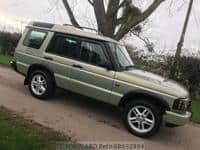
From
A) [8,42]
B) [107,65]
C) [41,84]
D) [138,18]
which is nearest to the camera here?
[107,65]

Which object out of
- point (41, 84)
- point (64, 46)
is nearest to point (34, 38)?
point (64, 46)

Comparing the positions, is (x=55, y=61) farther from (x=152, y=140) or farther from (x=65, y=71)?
(x=152, y=140)

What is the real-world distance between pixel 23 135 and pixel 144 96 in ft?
9.50

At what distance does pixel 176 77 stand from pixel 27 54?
713 cm

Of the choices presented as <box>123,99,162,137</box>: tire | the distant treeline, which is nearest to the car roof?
<box>123,99,162,137</box>: tire

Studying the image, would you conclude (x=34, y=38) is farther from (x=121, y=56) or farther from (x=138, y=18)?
(x=138, y=18)

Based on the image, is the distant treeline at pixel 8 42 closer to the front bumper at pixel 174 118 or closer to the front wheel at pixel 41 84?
the front wheel at pixel 41 84

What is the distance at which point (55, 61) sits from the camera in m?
8.90

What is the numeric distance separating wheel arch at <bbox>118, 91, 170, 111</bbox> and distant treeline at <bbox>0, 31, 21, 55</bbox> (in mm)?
15187

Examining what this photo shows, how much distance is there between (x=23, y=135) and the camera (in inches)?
241

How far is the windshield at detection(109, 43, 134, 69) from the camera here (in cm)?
841

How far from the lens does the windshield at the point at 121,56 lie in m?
8.41

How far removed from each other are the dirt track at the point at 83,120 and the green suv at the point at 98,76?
357 mm

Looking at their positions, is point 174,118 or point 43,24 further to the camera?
point 43,24
